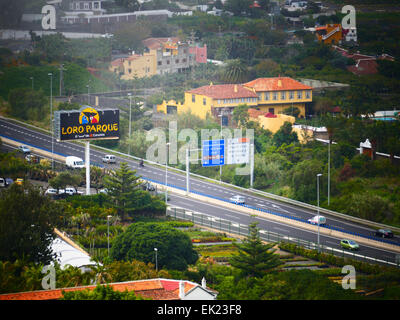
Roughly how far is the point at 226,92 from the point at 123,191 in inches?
1129

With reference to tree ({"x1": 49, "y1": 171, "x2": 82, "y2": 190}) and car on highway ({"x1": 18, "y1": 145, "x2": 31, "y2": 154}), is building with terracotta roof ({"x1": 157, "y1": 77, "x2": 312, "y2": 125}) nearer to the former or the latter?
car on highway ({"x1": 18, "y1": 145, "x2": 31, "y2": 154})

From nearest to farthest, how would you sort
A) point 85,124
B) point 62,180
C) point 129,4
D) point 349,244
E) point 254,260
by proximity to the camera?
point 254,260 < point 349,244 < point 62,180 < point 85,124 < point 129,4

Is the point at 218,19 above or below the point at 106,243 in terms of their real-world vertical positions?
above

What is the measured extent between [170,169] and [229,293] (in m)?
34.0

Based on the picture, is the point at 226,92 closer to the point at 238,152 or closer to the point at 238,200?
the point at 238,152

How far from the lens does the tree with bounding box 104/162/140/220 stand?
65.4 metres

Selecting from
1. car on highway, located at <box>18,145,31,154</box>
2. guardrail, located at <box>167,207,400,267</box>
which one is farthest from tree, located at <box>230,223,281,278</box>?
car on highway, located at <box>18,145,31,154</box>

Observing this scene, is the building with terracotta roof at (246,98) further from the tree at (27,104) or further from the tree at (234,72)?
the tree at (27,104)

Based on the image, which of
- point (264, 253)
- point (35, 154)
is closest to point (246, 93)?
point (35, 154)

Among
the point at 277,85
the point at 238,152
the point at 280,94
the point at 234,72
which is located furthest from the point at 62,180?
the point at 234,72

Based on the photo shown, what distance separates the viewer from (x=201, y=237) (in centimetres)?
6191

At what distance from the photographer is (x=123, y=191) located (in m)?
66.3
